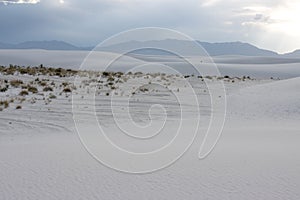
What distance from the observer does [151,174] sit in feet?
24.5

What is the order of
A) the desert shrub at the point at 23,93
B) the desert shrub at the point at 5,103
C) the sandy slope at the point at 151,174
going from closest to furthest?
the sandy slope at the point at 151,174 < the desert shrub at the point at 5,103 < the desert shrub at the point at 23,93

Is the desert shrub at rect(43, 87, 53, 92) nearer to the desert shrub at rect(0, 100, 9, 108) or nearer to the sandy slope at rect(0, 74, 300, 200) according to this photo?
the desert shrub at rect(0, 100, 9, 108)

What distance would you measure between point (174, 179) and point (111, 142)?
12.2 feet

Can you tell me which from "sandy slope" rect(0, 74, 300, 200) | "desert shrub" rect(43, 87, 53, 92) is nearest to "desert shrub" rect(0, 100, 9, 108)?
"sandy slope" rect(0, 74, 300, 200)

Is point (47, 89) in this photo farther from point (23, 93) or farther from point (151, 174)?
point (151, 174)

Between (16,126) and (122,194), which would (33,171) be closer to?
(122,194)

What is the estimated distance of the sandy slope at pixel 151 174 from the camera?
6.33 metres

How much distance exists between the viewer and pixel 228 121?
609 inches

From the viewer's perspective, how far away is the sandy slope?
6.33 m

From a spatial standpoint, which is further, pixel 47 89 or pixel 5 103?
pixel 47 89

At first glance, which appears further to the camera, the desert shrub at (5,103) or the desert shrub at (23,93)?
the desert shrub at (23,93)

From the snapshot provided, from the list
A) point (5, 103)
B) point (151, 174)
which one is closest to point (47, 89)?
point (5, 103)

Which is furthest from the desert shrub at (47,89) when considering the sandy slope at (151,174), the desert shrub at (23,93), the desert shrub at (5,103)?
the sandy slope at (151,174)

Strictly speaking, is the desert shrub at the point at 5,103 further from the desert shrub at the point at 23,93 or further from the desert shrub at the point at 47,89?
the desert shrub at the point at 47,89
